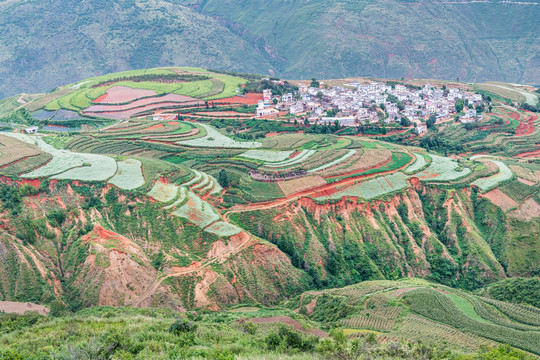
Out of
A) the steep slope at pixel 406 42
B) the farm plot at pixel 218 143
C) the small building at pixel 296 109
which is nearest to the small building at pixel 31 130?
the farm plot at pixel 218 143

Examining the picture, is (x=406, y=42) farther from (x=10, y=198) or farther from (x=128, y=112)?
(x=10, y=198)

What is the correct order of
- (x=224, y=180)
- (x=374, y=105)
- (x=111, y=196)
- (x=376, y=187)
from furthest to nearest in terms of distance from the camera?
(x=374, y=105), (x=376, y=187), (x=224, y=180), (x=111, y=196)

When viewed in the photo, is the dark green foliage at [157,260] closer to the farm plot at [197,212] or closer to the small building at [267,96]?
the farm plot at [197,212]

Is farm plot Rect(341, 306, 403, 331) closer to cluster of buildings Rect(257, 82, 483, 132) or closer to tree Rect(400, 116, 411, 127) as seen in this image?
cluster of buildings Rect(257, 82, 483, 132)

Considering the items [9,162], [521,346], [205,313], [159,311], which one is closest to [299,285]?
[205,313]

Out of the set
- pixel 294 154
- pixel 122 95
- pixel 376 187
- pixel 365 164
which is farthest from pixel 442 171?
pixel 122 95
